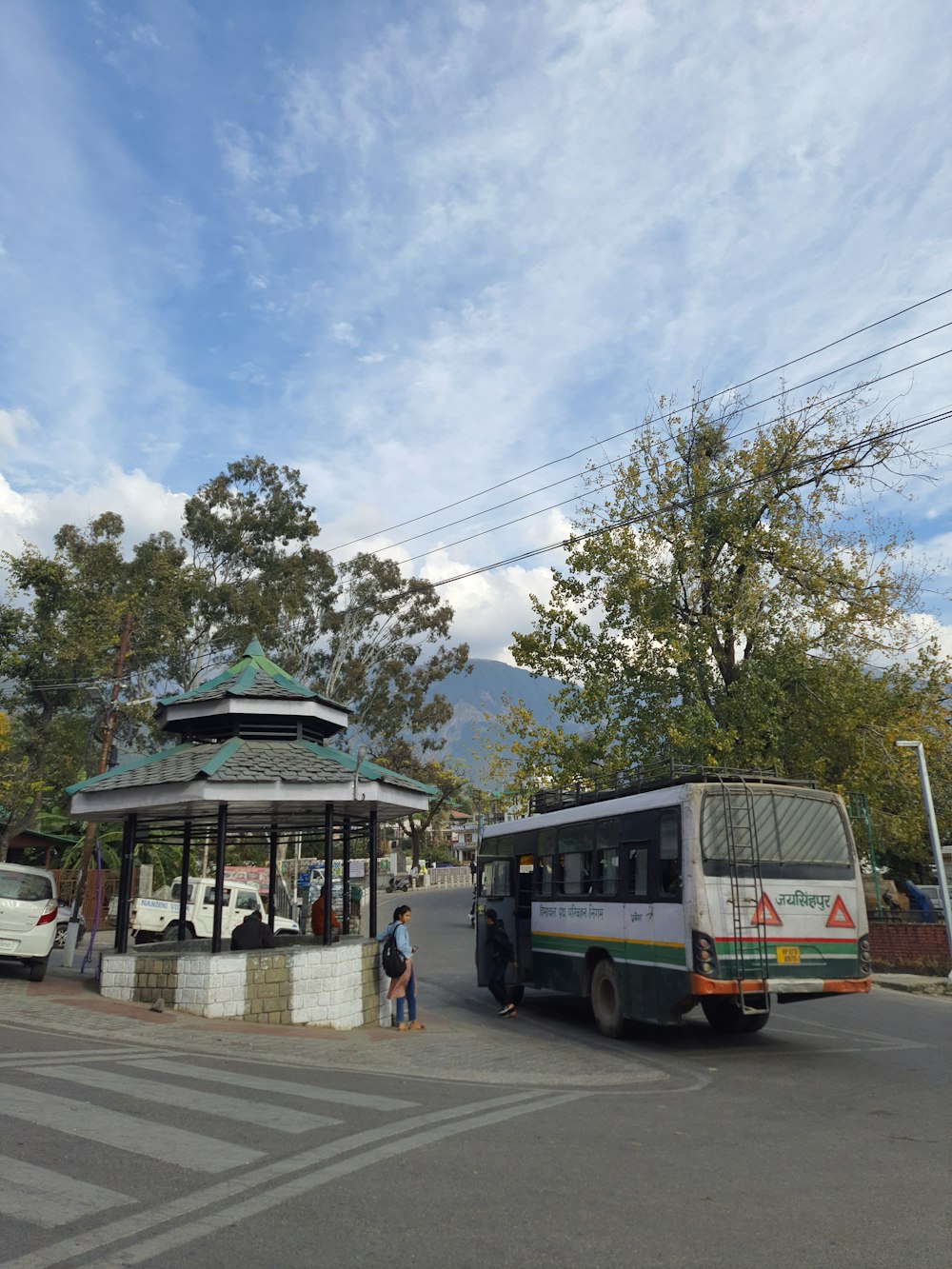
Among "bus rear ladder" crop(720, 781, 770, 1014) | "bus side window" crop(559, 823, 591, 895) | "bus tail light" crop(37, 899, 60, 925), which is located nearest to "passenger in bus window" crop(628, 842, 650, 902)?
"bus rear ladder" crop(720, 781, 770, 1014)

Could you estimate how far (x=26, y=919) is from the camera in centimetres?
1513

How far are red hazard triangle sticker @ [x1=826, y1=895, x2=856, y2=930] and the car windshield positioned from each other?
11.8 meters

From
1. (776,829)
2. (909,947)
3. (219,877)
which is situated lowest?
(909,947)

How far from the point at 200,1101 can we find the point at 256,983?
5.47m

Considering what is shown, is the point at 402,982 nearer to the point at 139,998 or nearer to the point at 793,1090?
the point at 139,998

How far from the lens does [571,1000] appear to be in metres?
17.3

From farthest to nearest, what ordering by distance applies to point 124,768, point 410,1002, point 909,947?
point 909,947 < point 124,768 < point 410,1002

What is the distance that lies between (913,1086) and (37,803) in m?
22.8

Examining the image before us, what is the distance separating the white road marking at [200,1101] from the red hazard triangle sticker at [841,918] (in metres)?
6.88

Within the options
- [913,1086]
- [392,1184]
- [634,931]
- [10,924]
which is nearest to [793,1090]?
[913,1086]

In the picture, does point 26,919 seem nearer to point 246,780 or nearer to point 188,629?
point 246,780

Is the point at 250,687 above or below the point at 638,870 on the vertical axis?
above

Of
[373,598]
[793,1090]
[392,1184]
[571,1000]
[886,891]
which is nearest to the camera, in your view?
[392,1184]

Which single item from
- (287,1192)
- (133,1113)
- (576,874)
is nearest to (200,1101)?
(133,1113)
